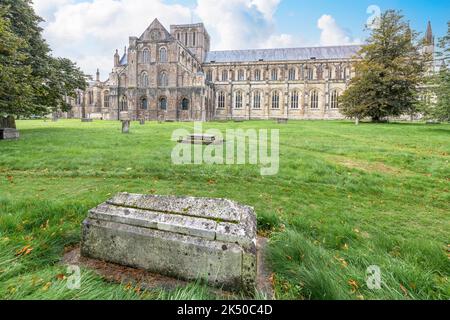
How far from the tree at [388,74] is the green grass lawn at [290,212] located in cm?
2098

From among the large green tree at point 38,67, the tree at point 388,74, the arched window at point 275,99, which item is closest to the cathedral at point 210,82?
the arched window at point 275,99

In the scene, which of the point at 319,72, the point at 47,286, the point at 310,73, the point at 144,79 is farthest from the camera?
the point at 310,73

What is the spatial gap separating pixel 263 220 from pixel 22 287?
109 inches

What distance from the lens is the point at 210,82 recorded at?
54.7m

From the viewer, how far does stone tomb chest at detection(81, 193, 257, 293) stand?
2.11 meters

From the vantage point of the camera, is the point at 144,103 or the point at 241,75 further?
the point at 241,75

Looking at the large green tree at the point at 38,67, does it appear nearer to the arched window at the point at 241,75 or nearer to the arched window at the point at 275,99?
the arched window at the point at 275,99

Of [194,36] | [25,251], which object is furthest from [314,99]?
[25,251]

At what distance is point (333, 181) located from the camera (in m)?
6.39

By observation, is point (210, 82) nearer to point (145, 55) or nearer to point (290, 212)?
point (145, 55)

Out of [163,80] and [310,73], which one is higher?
[310,73]

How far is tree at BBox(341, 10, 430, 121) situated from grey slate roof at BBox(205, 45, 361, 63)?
27791 mm

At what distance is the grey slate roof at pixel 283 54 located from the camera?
5809 cm

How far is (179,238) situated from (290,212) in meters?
2.60
